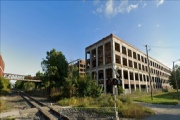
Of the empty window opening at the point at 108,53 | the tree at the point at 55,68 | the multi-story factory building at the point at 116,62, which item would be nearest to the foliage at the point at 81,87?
the tree at the point at 55,68

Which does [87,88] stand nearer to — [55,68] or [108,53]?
[55,68]

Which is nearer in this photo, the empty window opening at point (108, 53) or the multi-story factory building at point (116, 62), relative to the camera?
the multi-story factory building at point (116, 62)

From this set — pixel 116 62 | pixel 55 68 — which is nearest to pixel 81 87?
pixel 55 68

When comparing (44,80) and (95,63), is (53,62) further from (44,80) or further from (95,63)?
(95,63)

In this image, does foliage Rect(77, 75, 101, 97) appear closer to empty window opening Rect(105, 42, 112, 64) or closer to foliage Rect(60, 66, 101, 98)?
foliage Rect(60, 66, 101, 98)

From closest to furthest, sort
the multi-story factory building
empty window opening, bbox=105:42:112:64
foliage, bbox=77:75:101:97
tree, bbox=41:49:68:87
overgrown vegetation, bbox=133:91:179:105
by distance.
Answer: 1. foliage, bbox=77:75:101:97
2. overgrown vegetation, bbox=133:91:179:105
3. tree, bbox=41:49:68:87
4. the multi-story factory building
5. empty window opening, bbox=105:42:112:64

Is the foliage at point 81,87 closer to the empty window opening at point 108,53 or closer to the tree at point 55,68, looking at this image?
the tree at point 55,68

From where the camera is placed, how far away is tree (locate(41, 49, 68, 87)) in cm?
3212

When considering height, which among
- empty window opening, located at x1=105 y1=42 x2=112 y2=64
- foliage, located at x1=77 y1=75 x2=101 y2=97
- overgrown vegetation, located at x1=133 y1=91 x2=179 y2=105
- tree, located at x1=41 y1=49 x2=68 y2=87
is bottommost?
overgrown vegetation, located at x1=133 y1=91 x2=179 y2=105

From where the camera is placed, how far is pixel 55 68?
31922 mm

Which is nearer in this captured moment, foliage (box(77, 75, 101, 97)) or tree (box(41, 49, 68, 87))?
foliage (box(77, 75, 101, 97))

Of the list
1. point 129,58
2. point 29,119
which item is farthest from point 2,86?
point 129,58

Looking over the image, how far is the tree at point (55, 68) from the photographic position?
32125 millimetres

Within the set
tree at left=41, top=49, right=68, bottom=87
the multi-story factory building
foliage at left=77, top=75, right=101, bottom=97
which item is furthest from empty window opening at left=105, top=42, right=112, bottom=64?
foliage at left=77, top=75, right=101, bottom=97
